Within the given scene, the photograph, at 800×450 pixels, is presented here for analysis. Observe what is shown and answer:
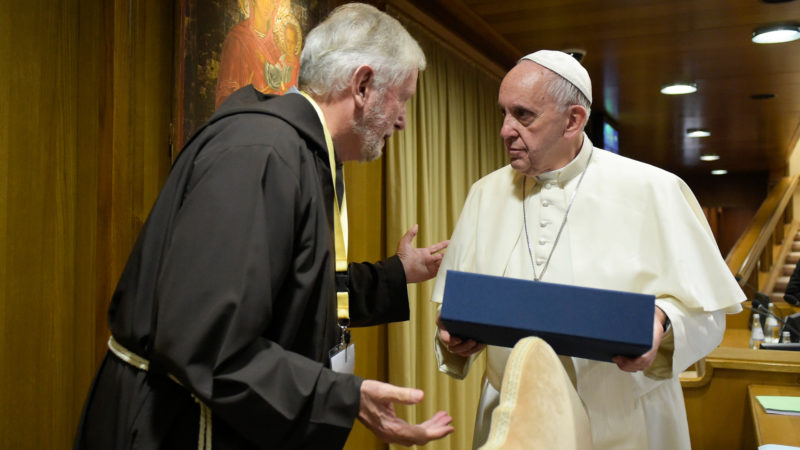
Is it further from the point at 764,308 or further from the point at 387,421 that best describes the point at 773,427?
the point at 764,308

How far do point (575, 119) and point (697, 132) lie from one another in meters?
8.30

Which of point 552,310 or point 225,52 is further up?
point 225,52

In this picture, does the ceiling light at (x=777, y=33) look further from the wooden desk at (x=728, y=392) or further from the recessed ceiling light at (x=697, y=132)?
the recessed ceiling light at (x=697, y=132)

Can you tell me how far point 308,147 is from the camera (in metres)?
1.58

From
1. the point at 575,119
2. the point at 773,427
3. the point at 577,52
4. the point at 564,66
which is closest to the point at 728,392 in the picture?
the point at 773,427

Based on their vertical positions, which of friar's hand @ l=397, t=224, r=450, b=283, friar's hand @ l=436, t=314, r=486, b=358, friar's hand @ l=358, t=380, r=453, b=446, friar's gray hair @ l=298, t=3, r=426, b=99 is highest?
friar's gray hair @ l=298, t=3, r=426, b=99

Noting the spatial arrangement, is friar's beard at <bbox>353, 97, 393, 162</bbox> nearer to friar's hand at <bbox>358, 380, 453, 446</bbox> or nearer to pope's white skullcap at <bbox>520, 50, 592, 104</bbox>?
pope's white skullcap at <bbox>520, 50, 592, 104</bbox>

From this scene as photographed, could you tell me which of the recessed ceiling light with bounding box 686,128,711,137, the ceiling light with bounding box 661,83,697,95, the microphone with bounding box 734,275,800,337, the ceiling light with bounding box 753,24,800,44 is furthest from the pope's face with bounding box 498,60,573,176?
the recessed ceiling light with bounding box 686,128,711,137

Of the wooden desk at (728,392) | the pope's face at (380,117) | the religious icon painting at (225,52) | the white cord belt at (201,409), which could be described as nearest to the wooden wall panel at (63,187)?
the religious icon painting at (225,52)

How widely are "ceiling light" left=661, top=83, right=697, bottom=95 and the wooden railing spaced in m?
1.78

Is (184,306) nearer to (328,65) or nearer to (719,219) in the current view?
(328,65)

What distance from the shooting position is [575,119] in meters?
2.08

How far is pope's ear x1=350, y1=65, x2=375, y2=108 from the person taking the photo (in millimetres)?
1769

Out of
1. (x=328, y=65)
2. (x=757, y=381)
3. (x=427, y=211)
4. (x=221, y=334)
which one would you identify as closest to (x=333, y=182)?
(x=328, y=65)
